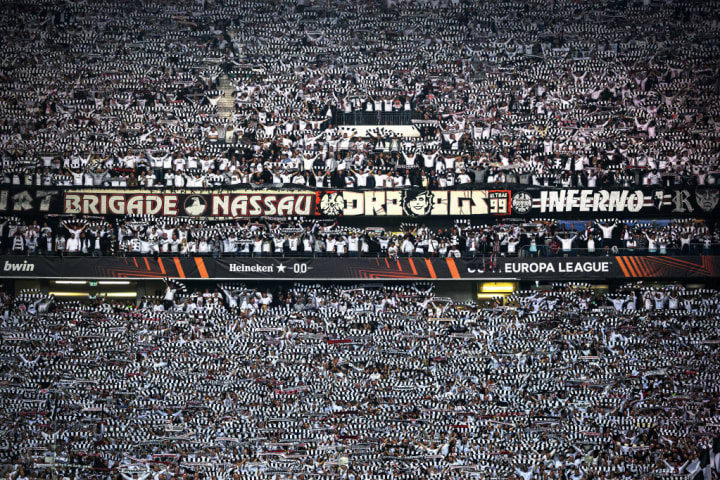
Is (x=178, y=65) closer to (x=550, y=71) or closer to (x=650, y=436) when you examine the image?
(x=550, y=71)

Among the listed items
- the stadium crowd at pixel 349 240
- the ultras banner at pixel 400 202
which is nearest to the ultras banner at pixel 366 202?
the ultras banner at pixel 400 202

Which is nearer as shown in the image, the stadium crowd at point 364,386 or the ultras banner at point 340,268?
the stadium crowd at point 364,386

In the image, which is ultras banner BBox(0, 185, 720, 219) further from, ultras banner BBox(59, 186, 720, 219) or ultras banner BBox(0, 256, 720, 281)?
ultras banner BBox(0, 256, 720, 281)

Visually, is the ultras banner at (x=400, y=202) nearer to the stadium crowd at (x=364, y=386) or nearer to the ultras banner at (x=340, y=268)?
the ultras banner at (x=340, y=268)

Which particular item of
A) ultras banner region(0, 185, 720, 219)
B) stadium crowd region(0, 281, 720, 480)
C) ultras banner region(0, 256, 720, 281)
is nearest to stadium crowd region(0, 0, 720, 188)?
ultras banner region(0, 185, 720, 219)

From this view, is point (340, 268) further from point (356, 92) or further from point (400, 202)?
point (356, 92)
